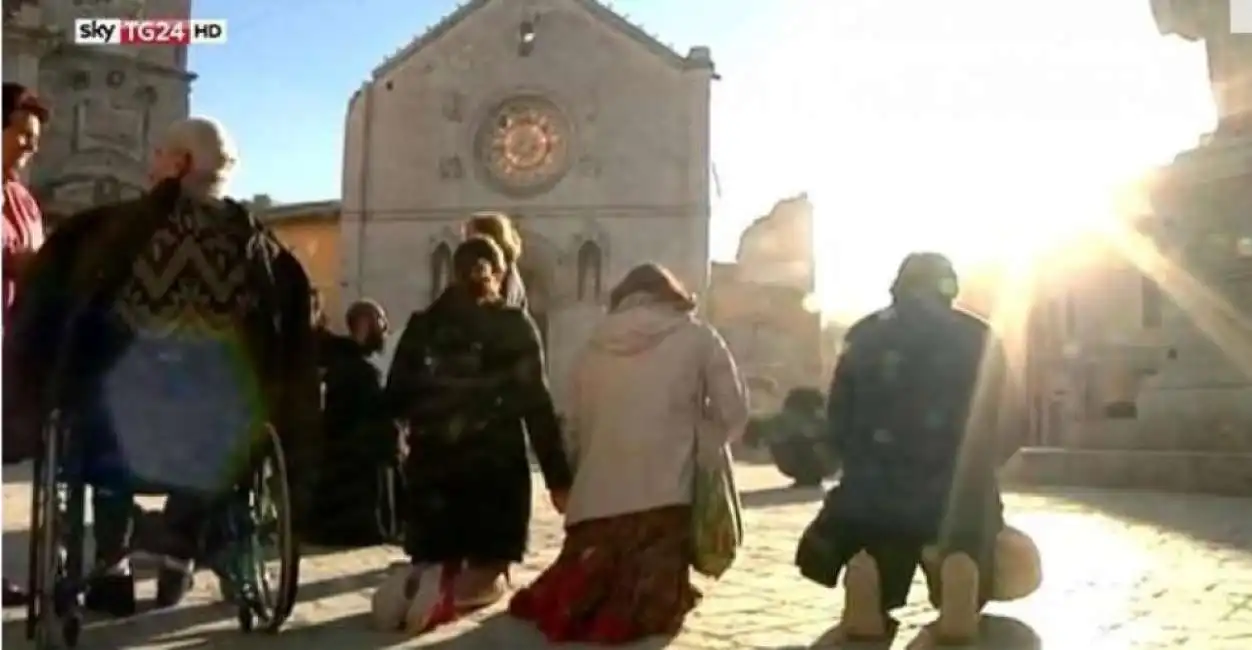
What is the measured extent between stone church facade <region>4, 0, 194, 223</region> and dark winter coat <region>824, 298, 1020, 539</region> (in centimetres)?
2708

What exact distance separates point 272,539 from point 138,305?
1.12 m

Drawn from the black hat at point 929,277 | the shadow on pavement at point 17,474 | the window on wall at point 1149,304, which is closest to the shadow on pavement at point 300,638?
the black hat at point 929,277

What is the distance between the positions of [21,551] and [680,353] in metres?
4.02

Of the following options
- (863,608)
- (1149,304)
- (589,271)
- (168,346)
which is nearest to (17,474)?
(168,346)

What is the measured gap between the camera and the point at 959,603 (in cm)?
451

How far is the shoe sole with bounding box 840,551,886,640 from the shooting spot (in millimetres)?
4664

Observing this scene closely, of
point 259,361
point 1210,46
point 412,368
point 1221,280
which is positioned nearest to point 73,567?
point 259,361

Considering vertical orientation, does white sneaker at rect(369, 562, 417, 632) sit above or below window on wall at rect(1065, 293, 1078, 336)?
below

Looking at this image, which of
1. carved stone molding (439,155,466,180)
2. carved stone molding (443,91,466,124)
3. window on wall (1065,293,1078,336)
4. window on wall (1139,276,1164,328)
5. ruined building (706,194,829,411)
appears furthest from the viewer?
ruined building (706,194,829,411)

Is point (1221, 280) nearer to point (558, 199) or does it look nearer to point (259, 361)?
point (259, 361)

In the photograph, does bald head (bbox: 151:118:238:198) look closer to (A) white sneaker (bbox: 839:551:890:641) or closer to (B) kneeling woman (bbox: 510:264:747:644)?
(B) kneeling woman (bbox: 510:264:747:644)

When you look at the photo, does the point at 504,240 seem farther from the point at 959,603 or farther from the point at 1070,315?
the point at 1070,315

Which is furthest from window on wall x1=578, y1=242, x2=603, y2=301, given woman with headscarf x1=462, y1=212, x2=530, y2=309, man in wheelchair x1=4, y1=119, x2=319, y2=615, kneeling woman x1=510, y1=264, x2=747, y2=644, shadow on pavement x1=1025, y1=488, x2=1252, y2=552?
man in wheelchair x1=4, y1=119, x2=319, y2=615

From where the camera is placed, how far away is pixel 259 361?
14.0 ft
